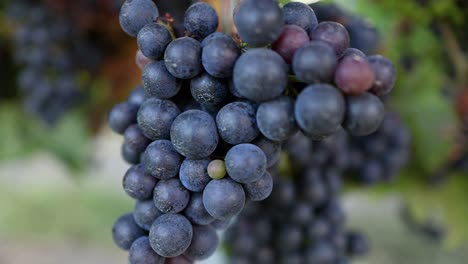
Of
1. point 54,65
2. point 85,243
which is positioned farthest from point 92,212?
point 54,65

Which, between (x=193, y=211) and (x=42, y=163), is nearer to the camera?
(x=193, y=211)

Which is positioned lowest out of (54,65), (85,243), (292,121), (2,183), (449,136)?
(449,136)

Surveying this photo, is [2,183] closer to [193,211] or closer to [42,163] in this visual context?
[42,163]

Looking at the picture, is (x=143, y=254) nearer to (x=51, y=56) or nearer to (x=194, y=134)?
(x=194, y=134)

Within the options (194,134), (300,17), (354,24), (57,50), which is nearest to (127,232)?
(194,134)

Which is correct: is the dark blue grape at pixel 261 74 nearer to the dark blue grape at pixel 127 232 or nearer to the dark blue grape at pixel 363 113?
the dark blue grape at pixel 363 113

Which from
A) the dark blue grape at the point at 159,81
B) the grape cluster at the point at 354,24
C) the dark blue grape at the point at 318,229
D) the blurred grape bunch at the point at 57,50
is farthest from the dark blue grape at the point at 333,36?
the blurred grape bunch at the point at 57,50
